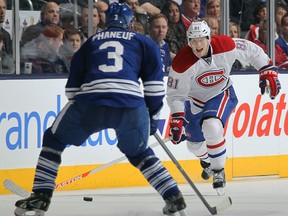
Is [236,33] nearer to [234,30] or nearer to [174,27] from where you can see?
[234,30]

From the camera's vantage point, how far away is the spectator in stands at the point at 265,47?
9336 mm

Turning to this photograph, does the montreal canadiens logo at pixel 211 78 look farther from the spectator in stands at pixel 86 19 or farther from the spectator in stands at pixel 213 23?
the spectator in stands at pixel 213 23

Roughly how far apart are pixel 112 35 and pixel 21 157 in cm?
231

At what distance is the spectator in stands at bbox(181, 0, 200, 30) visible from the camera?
884 centimetres

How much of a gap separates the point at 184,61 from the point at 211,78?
27cm

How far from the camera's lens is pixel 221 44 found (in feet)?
25.6

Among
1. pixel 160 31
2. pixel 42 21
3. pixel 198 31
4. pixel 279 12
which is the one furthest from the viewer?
pixel 279 12

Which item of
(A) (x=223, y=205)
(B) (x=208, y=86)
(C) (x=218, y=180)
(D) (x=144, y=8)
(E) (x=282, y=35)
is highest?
(D) (x=144, y=8)

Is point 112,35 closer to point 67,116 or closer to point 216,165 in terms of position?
point 67,116

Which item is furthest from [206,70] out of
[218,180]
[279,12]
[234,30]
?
[279,12]

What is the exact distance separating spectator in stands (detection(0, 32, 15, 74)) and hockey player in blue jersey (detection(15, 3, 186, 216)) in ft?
6.87

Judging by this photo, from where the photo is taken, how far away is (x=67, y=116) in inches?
232

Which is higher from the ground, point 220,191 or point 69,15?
point 69,15

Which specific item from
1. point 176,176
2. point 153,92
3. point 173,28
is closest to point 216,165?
point 176,176
